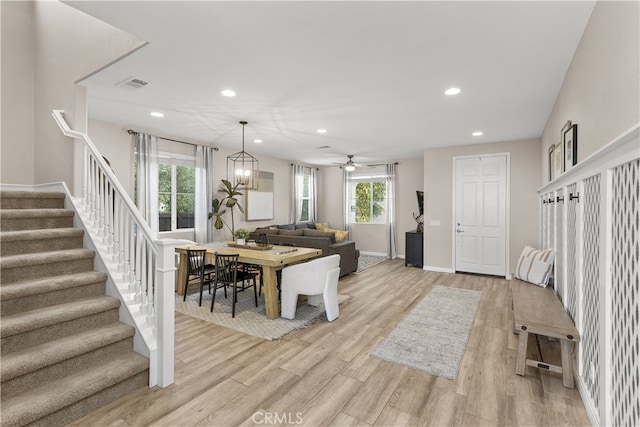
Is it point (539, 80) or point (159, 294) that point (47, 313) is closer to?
point (159, 294)

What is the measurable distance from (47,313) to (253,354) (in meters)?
1.54

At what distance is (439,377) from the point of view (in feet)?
7.89

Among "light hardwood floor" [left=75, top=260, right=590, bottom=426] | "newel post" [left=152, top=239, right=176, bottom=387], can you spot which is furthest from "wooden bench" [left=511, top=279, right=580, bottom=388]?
"newel post" [left=152, top=239, right=176, bottom=387]

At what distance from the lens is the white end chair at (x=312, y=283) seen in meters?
3.48

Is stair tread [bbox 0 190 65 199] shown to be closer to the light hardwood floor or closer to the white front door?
the light hardwood floor

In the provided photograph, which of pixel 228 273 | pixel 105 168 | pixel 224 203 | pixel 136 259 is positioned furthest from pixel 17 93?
pixel 224 203

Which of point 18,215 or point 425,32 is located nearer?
point 425,32

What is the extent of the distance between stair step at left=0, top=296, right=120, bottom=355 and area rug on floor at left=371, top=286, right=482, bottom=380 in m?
2.23

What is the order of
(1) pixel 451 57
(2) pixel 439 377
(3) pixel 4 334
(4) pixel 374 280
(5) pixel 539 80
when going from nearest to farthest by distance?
(3) pixel 4 334, (2) pixel 439 377, (1) pixel 451 57, (5) pixel 539 80, (4) pixel 374 280

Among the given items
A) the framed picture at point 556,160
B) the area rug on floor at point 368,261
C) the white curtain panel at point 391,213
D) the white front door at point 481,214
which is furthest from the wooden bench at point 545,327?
the white curtain panel at point 391,213

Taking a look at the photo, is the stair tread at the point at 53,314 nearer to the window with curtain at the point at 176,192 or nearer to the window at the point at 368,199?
the window with curtain at the point at 176,192

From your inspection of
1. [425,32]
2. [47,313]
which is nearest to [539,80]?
[425,32]

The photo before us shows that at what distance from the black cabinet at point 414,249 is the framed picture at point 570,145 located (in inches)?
161

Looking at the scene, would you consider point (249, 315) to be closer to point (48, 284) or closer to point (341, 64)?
point (48, 284)
